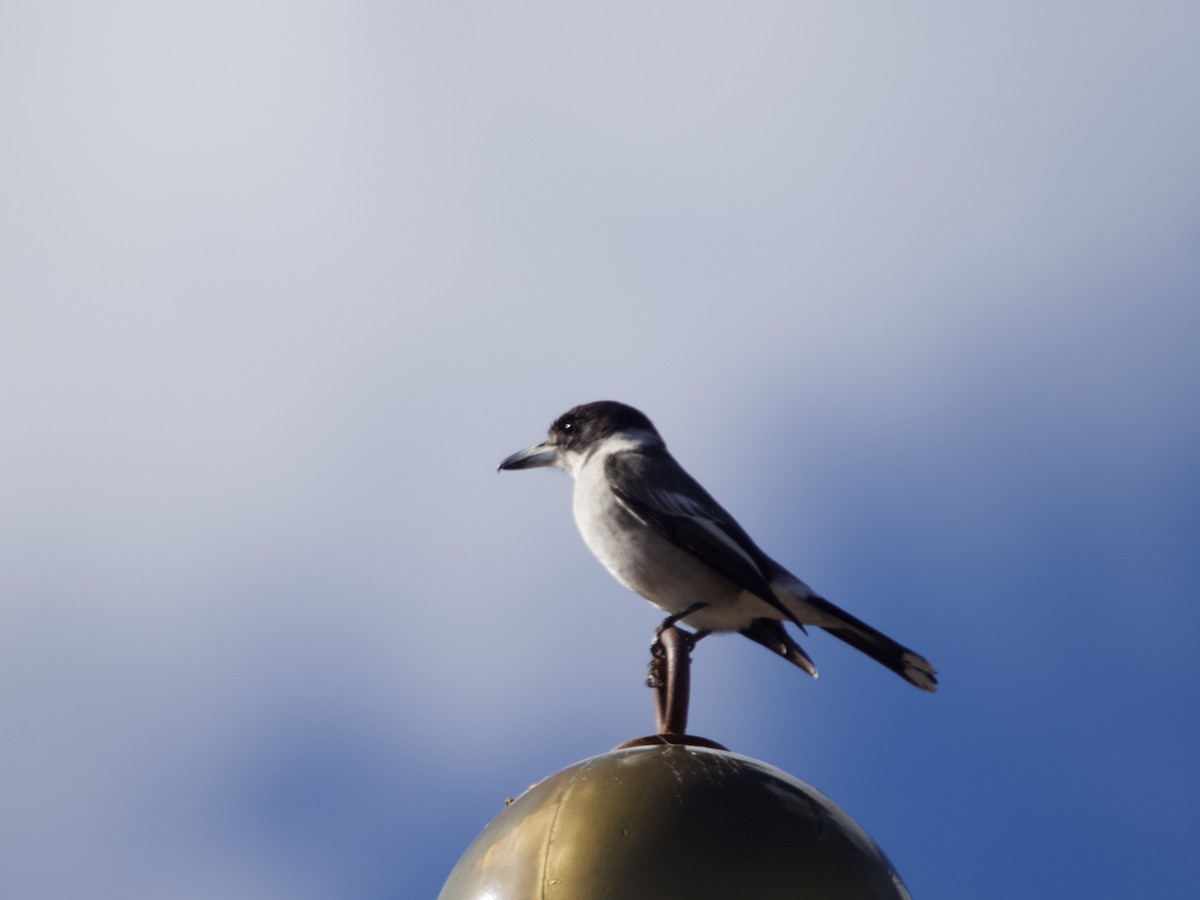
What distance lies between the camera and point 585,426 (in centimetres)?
809

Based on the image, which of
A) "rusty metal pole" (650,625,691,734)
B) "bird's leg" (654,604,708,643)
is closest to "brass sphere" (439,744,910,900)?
"rusty metal pole" (650,625,691,734)

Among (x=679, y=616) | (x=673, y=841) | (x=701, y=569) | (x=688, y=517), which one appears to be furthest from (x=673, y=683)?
(x=688, y=517)

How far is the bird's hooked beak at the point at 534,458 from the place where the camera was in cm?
820

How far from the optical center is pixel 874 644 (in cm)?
638

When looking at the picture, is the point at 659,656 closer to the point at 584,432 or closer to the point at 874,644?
the point at 874,644

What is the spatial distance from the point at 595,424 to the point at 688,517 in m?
1.52

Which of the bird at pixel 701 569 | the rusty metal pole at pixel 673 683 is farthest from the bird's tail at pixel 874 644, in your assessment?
the rusty metal pole at pixel 673 683

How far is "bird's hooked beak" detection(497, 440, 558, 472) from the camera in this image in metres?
8.20

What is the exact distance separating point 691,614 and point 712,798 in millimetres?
2706

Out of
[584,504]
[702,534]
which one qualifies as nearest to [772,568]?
[702,534]

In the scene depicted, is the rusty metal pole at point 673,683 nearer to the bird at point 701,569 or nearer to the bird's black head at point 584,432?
the bird at point 701,569

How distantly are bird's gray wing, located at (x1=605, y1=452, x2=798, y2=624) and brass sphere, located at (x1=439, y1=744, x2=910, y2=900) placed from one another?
7.82ft

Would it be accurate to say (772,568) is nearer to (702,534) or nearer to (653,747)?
(702,534)

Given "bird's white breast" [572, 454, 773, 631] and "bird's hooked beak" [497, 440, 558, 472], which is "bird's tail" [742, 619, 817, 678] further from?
"bird's hooked beak" [497, 440, 558, 472]
